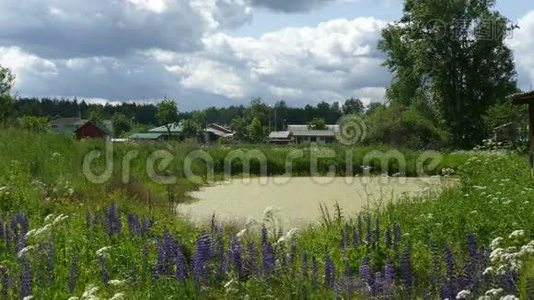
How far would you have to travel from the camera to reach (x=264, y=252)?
4.60 metres

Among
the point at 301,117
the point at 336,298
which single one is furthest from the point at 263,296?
the point at 301,117

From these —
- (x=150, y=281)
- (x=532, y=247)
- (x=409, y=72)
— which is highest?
(x=409, y=72)

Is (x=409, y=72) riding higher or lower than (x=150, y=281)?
higher

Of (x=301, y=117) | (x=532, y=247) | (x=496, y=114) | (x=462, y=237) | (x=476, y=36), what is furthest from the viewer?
(x=301, y=117)

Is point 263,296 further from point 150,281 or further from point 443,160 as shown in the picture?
point 443,160

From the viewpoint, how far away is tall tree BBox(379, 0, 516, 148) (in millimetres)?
41812

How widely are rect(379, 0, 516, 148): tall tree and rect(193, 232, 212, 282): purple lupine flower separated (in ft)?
127

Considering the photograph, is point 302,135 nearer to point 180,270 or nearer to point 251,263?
point 251,263

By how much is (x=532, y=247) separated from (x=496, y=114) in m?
32.6

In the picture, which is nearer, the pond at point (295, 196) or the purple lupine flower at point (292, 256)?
the purple lupine flower at point (292, 256)

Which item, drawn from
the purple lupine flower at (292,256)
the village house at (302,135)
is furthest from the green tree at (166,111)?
the purple lupine flower at (292,256)

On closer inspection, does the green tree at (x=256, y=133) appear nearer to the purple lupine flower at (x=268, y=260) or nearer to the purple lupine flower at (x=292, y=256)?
the purple lupine flower at (x=292, y=256)

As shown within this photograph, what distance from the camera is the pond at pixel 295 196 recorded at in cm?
1076

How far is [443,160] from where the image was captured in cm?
2372
